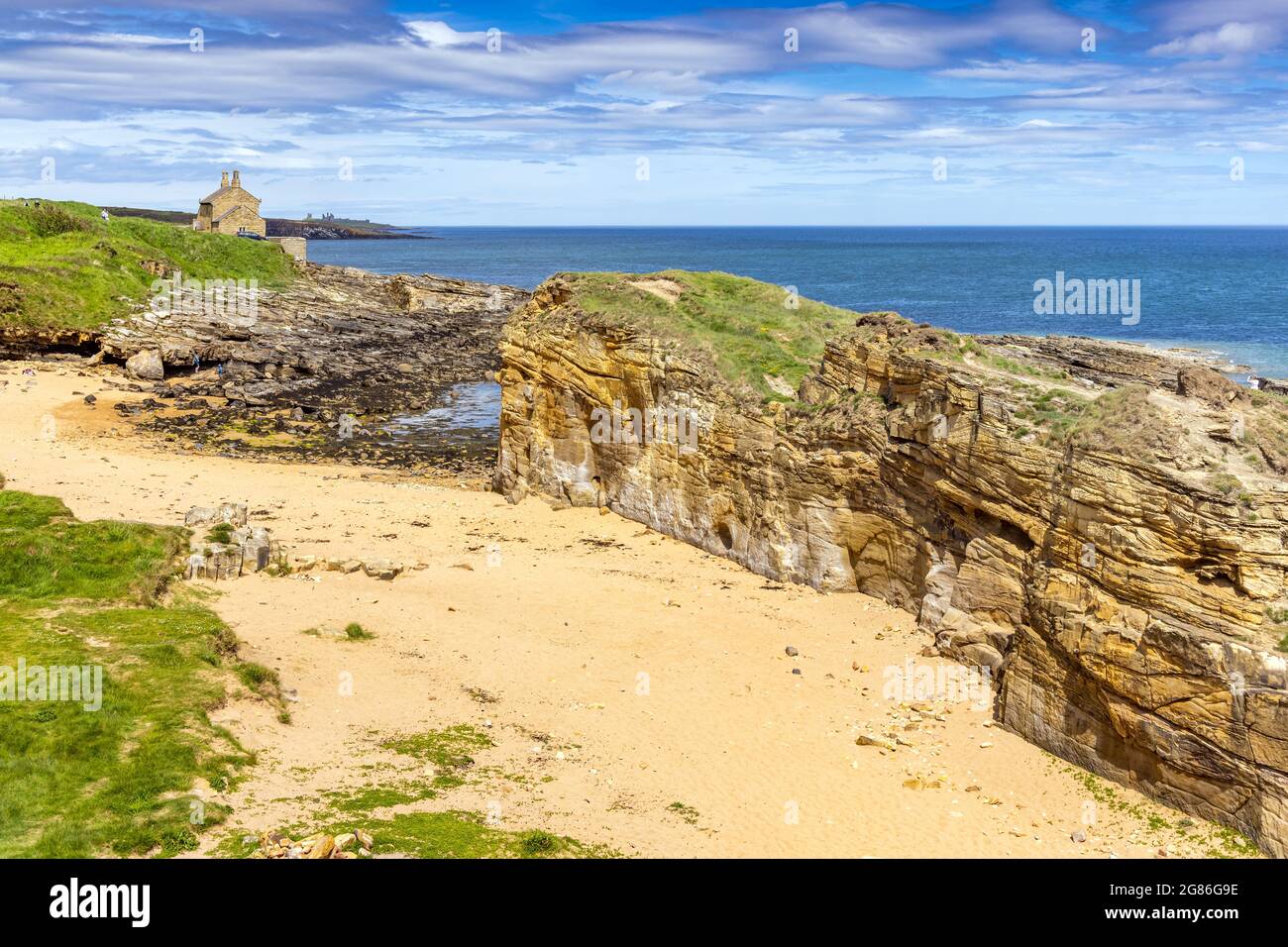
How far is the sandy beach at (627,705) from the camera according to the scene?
53.6 feet

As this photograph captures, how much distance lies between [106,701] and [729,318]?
69.4 feet

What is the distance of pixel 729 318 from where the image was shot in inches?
1288

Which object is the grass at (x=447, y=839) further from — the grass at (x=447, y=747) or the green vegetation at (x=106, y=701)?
the grass at (x=447, y=747)

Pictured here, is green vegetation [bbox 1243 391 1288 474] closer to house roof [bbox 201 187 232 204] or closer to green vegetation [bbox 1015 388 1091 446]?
green vegetation [bbox 1015 388 1091 446]

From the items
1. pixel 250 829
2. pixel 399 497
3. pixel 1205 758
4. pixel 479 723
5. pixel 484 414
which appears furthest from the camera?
pixel 484 414

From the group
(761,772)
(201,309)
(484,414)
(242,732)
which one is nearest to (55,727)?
(242,732)

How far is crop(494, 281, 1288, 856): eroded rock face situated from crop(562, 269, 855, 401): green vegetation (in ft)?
2.56

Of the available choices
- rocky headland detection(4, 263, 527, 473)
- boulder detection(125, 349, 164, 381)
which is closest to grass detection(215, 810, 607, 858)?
rocky headland detection(4, 263, 527, 473)

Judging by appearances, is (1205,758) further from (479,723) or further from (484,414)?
(484,414)

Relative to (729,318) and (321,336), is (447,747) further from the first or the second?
(321,336)

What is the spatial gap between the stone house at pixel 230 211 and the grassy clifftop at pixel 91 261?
41.4ft

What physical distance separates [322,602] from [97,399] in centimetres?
2997

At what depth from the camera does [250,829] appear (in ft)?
48.1

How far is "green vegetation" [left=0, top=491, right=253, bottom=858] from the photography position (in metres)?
14.2
